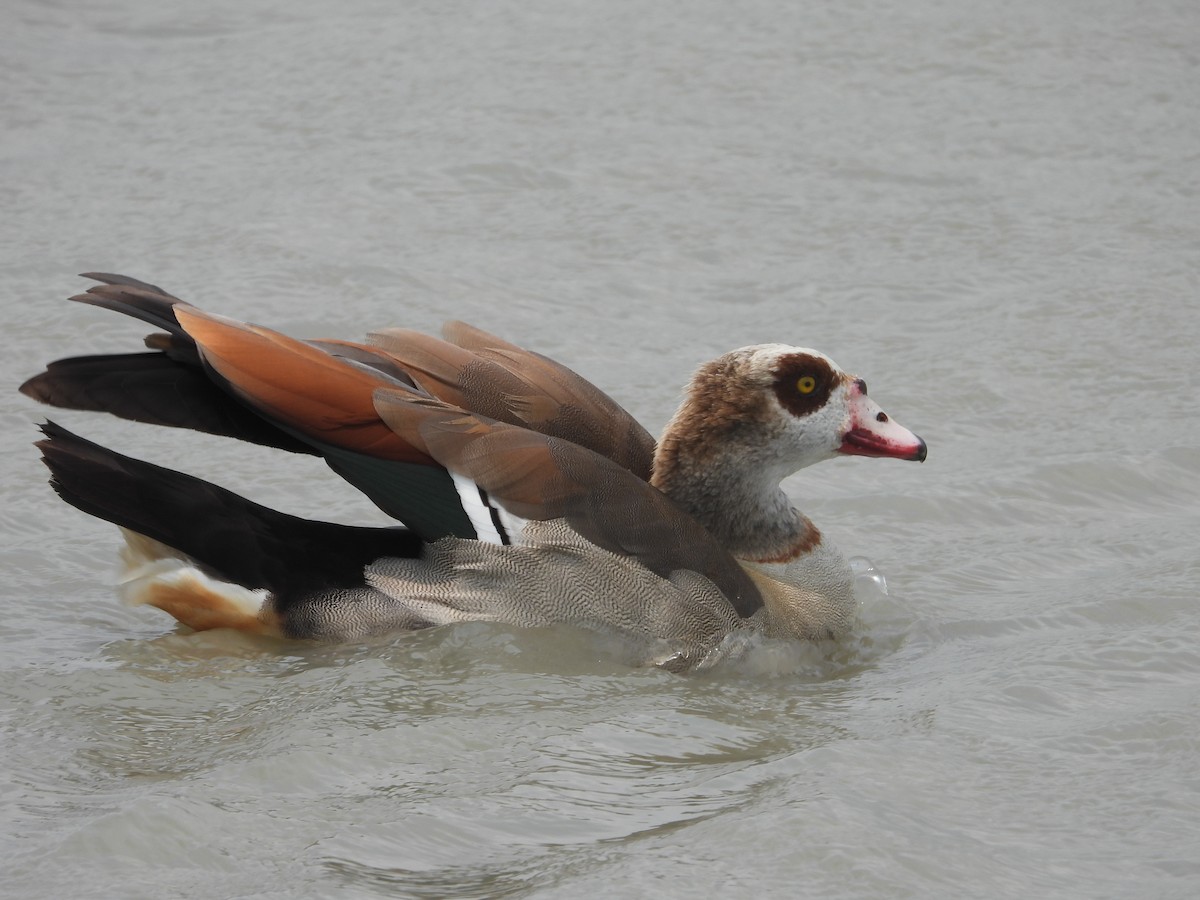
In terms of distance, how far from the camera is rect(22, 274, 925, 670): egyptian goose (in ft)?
18.9

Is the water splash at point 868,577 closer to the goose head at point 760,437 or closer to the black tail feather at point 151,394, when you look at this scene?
the goose head at point 760,437

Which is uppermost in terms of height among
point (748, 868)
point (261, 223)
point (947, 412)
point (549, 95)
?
point (549, 95)

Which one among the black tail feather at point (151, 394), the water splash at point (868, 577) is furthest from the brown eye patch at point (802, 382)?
the black tail feather at point (151, 394)

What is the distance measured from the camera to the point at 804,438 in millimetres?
6336

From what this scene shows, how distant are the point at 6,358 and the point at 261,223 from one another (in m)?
1.88

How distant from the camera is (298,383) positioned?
5695mm

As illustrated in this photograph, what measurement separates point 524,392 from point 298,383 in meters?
0.93

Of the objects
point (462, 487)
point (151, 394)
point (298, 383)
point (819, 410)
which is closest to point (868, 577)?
point (819, 410)

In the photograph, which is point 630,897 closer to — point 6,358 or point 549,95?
point 6,358

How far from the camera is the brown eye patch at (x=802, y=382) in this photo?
6.25 metres

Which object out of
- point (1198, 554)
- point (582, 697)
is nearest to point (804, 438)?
point (582, 697)

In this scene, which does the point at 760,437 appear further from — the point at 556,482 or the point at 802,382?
the point at 556,482

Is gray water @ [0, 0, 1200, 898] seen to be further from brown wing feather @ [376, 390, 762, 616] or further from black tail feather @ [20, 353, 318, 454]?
black tail feather @ [20, 353, 318, 454]


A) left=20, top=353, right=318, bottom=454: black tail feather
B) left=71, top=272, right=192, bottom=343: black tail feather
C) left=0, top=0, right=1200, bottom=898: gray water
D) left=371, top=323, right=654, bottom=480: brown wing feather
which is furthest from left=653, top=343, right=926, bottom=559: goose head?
left=71, top=272, right=192, bottom=343: black tail feather
